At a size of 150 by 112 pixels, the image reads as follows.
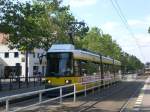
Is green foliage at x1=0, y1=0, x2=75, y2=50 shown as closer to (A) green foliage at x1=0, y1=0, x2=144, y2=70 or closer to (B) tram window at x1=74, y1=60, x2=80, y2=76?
(A) green foliage at x1=0, y1=0, x2=144, y2=70

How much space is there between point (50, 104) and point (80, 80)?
872 cm

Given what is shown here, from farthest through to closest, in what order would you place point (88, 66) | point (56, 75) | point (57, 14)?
point (57, 14) < point (88, 66) < point (56, 75)

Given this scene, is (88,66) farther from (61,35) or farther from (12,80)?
(61,35)

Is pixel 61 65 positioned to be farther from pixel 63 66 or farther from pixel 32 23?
pixel 32 23

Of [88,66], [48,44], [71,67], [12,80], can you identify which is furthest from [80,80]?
[48,44]

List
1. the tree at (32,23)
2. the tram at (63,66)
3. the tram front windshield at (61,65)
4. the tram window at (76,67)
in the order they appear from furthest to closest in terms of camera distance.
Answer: the tree at (32,23)
the tram window at (76,67)
the tram front windshield at (61,65)
the tram at (63,66)

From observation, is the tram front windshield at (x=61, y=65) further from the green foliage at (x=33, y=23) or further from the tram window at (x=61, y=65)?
the green foliage at (x=33, y=23)

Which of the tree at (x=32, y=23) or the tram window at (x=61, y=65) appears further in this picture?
the tree at (x=32, y=23)

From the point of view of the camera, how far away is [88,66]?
122ft

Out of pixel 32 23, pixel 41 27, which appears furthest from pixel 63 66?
pixel 41 27

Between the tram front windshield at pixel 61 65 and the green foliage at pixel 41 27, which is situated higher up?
the green foliage at pixel 41 27

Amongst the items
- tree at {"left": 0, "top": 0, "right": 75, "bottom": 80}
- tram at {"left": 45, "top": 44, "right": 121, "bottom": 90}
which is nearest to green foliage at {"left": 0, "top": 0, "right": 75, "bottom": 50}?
tree at {"left": 0, "top": 0, "right": 75, "bottom": 80}

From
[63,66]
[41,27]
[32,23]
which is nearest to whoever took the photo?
[63,66]

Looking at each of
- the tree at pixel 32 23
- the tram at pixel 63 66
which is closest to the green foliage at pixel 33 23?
the tree at pixel 32 23
